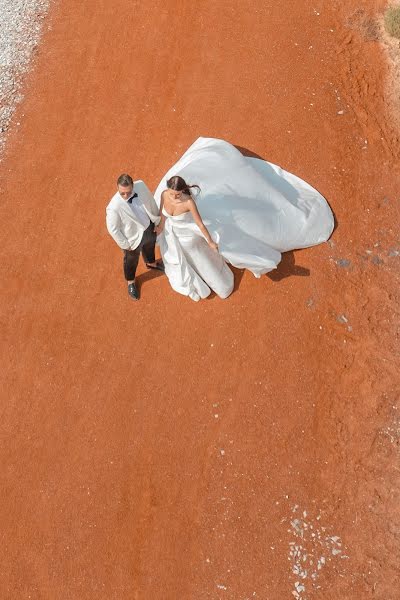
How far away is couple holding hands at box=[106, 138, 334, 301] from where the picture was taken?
5734 millimetres

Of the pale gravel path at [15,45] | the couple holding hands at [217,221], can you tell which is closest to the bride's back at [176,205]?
the couple holding hands at [217,221]

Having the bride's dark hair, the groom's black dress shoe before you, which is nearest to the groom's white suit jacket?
the bride's dark hair

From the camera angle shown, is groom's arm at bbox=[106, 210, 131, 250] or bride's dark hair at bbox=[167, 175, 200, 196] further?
groom's arm at bbox=[106, 210, 131, 250]

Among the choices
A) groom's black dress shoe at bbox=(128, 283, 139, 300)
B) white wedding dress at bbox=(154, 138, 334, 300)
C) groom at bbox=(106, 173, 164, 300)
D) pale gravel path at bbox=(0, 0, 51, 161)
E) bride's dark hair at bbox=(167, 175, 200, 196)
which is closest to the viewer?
bride's dark hair at bbox=(167, 175, 200, 196)

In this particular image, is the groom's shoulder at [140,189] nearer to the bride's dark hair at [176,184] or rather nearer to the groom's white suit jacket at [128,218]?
the groom's white suit jacket at [128,218]

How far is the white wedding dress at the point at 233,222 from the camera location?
6176mm

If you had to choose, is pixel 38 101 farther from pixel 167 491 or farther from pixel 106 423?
pixel 167 491

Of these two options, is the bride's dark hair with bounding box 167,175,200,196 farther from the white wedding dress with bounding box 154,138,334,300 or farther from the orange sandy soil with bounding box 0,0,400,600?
the orange sandy soil with bounding box 0,0,400,600

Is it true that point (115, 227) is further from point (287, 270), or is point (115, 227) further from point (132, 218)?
point (287, 270)

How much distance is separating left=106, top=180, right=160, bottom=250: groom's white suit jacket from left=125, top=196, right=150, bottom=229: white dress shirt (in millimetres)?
27

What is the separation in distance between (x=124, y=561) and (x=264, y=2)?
921 centimetres

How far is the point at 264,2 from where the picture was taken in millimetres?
9250

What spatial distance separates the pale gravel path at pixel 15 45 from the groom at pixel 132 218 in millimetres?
3590

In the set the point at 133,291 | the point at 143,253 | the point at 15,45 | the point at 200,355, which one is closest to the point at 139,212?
the point at 143,253
